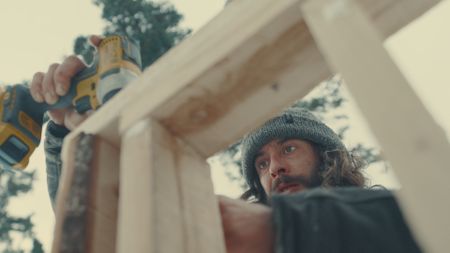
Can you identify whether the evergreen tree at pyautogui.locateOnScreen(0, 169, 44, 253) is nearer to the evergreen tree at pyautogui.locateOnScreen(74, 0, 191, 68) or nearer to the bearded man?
the evergreen tree at pyautogui.locateOnScreen(74, 0, 191, 68)

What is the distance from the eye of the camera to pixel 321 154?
8.99 feet

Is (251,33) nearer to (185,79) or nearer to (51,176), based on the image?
(185,79)

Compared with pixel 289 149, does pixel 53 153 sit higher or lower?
lower

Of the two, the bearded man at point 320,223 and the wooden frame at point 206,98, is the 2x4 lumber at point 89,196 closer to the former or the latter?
the wooden frame at point 206,98

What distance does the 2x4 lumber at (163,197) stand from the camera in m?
0.74

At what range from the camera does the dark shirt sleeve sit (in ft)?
3.18

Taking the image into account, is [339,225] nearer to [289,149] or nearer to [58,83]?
[58,83]

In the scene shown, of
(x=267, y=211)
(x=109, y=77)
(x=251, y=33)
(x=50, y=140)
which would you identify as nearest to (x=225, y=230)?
(x=267, y=211)

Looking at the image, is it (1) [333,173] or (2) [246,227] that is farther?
(1) [333,173]

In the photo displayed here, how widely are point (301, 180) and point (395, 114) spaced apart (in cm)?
198

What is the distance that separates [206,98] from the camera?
0.85 metres

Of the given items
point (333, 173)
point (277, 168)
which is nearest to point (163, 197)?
point (277, 168)

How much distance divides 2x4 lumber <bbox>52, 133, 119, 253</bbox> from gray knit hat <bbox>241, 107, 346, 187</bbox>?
5.70 ft

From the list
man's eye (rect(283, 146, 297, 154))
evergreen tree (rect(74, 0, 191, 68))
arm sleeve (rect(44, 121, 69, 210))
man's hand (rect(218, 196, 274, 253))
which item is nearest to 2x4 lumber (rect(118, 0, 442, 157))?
man's hand (rect(218, 196, 274, 253))
